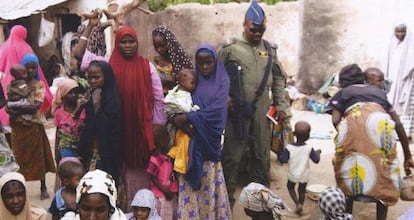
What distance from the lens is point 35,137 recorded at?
5309 mm

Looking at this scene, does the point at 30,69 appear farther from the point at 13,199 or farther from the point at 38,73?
the point at 13,199

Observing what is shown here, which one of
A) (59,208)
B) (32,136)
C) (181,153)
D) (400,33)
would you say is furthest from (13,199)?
(400,33)

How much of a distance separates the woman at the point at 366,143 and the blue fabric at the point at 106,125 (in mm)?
1852

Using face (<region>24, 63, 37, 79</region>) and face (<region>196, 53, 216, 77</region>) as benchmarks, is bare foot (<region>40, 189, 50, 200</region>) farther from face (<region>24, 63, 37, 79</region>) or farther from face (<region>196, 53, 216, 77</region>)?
face (<region>196, 53, 216, 77</region>)

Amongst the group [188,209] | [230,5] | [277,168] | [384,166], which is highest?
[230,5]

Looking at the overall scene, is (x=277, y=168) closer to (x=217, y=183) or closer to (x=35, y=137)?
(x=217, y=183)

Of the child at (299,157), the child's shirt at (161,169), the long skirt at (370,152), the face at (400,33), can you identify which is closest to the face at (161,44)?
the child's shirt at (161,169)

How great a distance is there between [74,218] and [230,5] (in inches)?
361

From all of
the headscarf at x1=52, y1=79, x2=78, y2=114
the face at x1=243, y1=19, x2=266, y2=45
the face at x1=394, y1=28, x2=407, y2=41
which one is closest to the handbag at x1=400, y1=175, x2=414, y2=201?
the face at x1=243, y1=19, x2=266, y2=45

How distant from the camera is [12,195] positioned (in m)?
3.30

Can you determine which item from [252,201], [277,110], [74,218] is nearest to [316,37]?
[277,110]

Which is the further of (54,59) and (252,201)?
(54,59)

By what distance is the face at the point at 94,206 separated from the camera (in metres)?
2.65

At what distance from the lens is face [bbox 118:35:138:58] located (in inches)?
162
